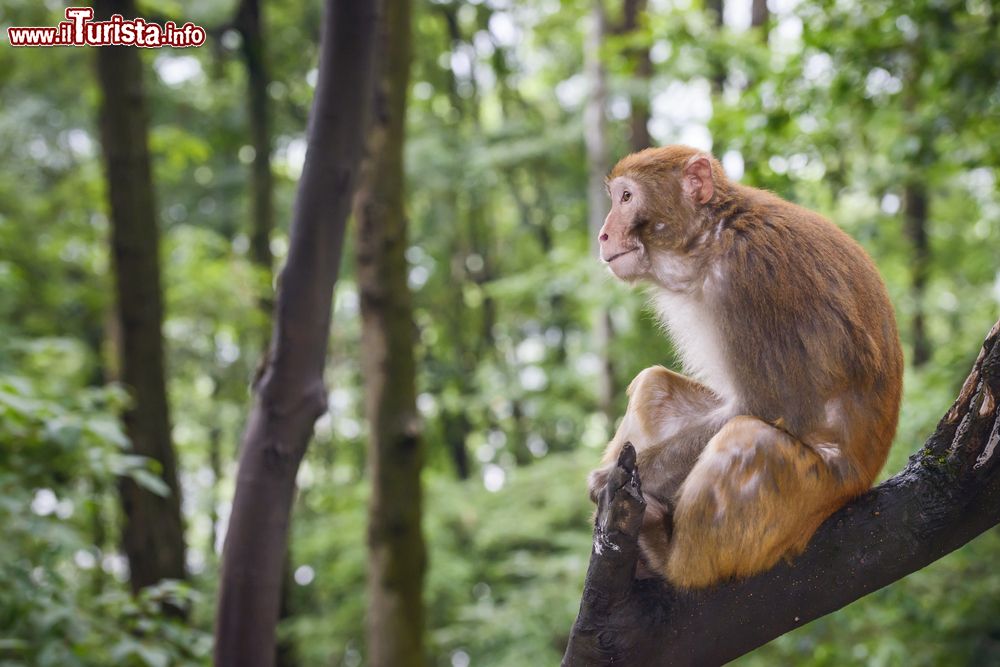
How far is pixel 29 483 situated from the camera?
4102 millimetres

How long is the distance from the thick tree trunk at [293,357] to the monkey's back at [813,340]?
51.8 inches

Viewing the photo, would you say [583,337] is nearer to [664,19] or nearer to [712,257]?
[664,19]

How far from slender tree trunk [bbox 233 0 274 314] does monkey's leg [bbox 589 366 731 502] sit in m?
8.89

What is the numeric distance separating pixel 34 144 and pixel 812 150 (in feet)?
32.0

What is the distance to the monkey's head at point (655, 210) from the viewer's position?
3129mm

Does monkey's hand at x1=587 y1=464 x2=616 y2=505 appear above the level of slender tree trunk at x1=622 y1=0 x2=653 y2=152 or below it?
below

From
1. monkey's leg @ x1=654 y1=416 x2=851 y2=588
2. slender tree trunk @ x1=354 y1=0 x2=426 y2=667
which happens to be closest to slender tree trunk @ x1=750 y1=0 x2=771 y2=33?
slender tree trunk @ x1=354 y1=0 x2=426 y2=667

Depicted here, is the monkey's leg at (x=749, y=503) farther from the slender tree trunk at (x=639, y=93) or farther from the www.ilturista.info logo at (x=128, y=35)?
the slender tree trunk at (x=639, y=93)

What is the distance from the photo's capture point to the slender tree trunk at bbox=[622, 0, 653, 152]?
10.4m

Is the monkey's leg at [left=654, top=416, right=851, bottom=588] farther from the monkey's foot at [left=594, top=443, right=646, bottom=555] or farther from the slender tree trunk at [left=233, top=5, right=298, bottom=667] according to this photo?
the slender tree trunk at [left=233, top=5, right=298, bottom=667]

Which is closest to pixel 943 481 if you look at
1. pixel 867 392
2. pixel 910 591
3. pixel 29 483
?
pixel 867 392

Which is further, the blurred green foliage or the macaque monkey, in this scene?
the blurred green foliage

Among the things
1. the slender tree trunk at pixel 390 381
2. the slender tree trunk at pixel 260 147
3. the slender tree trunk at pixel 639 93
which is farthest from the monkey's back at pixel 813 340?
the slender tree trunk at pixel 260 147

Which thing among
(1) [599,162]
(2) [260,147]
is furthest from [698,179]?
(2) [260,147]
